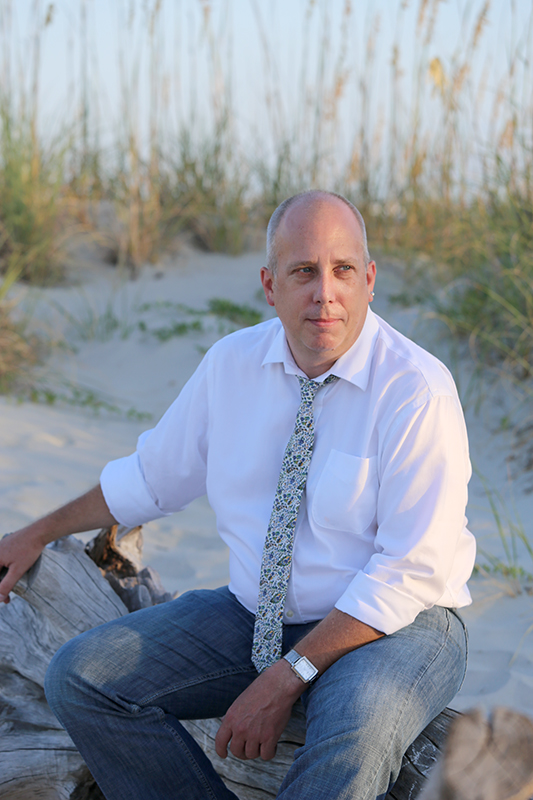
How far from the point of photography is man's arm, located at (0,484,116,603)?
2.31 meters

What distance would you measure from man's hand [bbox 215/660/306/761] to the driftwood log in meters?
0.17

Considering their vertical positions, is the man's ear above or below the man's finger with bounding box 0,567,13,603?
above

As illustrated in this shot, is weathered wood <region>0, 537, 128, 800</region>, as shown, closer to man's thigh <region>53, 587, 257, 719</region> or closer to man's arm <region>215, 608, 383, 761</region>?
man's thigh <region>53, 587, 257, 719</region>

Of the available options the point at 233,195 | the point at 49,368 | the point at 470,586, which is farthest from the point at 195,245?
the point at 470,586

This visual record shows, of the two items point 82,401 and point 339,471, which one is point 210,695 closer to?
point 339,471

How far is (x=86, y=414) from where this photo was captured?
5332 millimetres

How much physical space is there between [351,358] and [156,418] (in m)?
3.56

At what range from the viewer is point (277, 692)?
1.81 m

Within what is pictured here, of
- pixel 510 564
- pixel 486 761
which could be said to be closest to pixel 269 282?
pixel 486 761

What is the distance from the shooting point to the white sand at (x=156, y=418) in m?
2.97

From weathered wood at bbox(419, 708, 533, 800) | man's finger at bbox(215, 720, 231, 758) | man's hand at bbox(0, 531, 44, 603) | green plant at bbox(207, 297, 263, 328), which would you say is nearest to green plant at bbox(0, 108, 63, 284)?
green plant at bbox(207, 297, 263, 328)

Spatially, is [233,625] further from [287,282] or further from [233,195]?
[233,195]

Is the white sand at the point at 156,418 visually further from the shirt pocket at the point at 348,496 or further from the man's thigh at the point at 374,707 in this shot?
the shirt pocket at the point at 348,496

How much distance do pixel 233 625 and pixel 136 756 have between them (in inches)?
16.5
